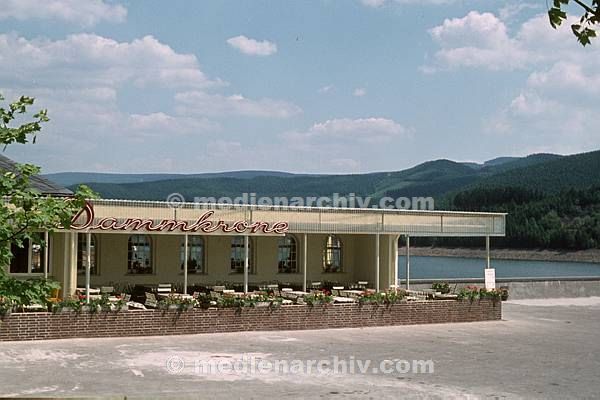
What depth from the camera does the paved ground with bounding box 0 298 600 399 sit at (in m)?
13.4

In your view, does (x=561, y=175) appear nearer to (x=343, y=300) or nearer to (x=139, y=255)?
(x=139, y=255)

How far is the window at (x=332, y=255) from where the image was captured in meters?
28.7

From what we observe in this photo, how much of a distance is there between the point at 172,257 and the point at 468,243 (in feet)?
355

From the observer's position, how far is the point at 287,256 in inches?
1095

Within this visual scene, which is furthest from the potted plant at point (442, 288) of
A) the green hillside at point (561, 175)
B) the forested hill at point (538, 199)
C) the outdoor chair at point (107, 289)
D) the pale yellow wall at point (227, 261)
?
the green hillside at point (561, 175)

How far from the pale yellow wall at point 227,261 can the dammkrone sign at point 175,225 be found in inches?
135

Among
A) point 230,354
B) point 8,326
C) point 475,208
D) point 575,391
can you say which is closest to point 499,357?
point 575,391

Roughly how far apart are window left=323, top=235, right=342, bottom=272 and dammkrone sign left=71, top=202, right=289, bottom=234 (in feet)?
17.6

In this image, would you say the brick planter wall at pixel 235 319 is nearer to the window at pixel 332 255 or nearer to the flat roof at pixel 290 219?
the flat roof at pixel 290 219

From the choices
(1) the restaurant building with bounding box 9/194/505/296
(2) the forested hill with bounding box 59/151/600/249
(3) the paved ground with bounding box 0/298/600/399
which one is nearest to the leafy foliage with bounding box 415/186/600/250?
(2) the forested hill with bounding box 59/151/600/249

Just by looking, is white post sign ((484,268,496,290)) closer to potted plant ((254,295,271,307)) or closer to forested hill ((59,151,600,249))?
potted plant ((254,295,271,307))

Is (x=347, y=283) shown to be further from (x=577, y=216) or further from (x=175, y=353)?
(x=577, y=216)

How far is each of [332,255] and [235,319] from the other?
28.2ft

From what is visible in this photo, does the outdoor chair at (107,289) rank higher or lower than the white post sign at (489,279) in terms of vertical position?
lower
